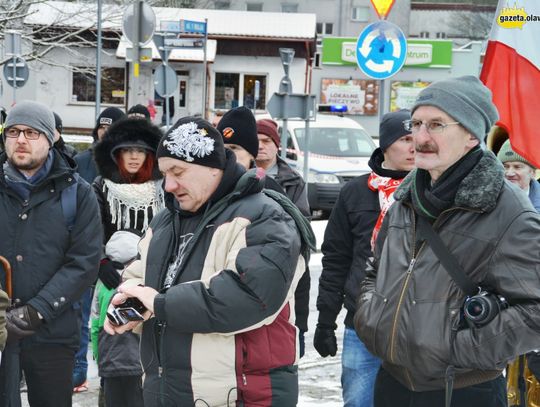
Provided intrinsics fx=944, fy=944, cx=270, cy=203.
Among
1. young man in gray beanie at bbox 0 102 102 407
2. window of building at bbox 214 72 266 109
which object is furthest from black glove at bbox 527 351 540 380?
window of building at bbox 214 72 266 109

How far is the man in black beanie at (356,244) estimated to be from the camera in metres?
4.76

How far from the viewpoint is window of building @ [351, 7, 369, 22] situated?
194 ft

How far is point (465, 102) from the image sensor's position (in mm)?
3189

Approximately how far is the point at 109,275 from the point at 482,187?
2.85m

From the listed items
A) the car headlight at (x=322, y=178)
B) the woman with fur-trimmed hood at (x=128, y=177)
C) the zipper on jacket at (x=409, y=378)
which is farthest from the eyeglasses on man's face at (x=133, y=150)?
the car headlight at (x=322, y=178)

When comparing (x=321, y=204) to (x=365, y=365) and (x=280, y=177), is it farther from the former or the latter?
(x=365, y=365)

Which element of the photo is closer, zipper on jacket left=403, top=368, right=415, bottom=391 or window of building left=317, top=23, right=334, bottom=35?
zipper on jacket left=403, top=368, right=415, bottom=391

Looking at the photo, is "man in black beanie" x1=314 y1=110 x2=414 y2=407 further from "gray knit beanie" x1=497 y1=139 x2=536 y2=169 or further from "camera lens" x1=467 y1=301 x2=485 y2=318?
"camera lens" x1=467 y1=301 x2=485 y2=318

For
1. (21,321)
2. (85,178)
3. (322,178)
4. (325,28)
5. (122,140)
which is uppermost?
(325,28)

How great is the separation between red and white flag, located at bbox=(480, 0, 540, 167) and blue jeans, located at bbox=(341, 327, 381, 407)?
1325 millimetres

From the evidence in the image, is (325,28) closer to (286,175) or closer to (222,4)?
(222,4)

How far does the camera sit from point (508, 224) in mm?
3049

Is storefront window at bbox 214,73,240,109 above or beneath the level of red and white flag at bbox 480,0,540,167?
beneath

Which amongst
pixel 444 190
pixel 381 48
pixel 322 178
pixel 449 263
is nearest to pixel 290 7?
pixel 322 178
